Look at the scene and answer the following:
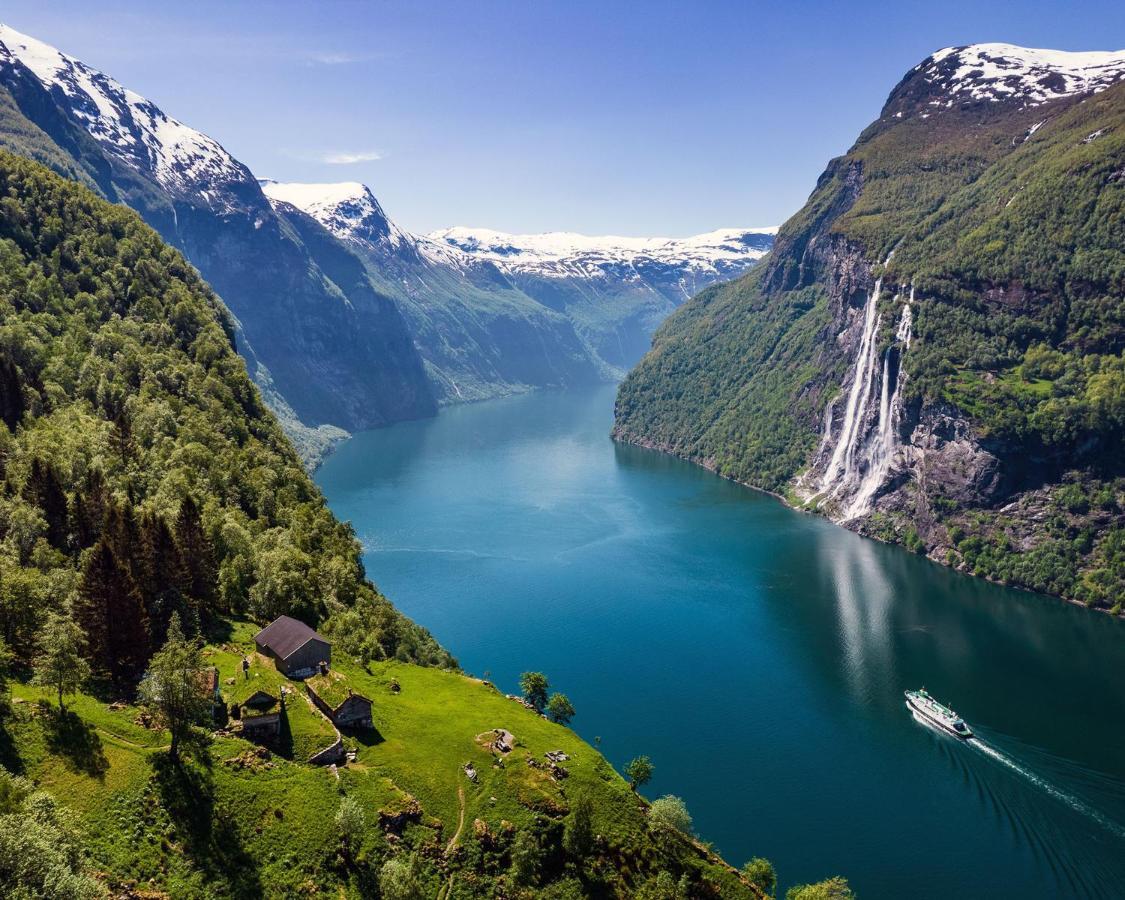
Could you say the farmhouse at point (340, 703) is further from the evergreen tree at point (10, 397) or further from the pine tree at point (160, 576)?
the evergreen tree at point (10, 397)

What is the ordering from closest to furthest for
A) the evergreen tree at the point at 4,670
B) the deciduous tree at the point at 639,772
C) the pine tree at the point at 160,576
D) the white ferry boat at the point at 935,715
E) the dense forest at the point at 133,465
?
the evergreen tree at the point at 4,670 < the dense forest at the point at 133,465 < the pine tree at the point at 160,576 < the deciduous tree at the point at 639,772 < the white ferry boat at the point at 935,715

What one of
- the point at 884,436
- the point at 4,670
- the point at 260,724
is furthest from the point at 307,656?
the point at 884,436

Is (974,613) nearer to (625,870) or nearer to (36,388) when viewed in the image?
(625,870)

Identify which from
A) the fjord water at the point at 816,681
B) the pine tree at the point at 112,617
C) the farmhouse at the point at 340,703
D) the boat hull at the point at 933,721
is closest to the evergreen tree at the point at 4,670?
the pine tree at the point at 112,617

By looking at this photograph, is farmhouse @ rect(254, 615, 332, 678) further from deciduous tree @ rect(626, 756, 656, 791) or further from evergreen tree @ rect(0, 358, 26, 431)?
evergreen tree @ rect(0, 358, 26, 431)

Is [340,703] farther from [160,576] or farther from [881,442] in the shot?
[881,442]

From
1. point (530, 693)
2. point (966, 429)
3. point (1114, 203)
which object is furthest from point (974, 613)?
point (1114, 203)
